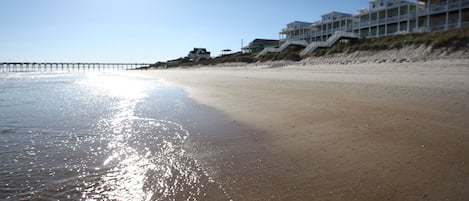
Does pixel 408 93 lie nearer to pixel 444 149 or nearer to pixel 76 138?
pixel 444 149

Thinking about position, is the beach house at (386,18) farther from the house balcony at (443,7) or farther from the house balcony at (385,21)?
the house balcony at (443,7)

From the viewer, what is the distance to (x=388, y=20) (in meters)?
40.2

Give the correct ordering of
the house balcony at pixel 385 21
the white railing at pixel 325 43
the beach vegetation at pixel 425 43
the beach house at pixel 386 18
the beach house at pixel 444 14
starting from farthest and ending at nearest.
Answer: the beach house at pixel 386 18 → the house balcony at pixel 385 21 → the white railing at pixel 325 43 → the beach house at pixel 444 14 → the beach vegetation at pixel 425 43

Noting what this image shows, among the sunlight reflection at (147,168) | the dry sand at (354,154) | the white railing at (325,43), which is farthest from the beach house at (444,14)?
the sunlight reflection at (147,168)

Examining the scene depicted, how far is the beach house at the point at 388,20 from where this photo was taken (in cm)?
3247

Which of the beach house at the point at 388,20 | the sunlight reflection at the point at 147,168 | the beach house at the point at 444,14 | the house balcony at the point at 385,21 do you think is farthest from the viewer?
the house balcony at the point at 385,21

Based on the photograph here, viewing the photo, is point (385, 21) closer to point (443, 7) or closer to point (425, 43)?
point (443, 7)

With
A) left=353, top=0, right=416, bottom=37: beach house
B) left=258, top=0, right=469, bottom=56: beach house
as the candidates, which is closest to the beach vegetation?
left=258, top=0, right=469, bottom=56: beach house

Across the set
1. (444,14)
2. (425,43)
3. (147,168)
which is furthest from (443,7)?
(147,168)

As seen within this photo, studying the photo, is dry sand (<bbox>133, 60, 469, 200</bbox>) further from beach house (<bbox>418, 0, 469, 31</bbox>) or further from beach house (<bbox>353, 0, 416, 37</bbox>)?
beach house (<bbox>353, 0, 416, 37</bbox>)

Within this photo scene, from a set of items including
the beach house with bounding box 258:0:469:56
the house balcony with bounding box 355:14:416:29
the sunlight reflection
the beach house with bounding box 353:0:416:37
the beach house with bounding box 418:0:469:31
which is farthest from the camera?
the beach house with bounding box 353:0:416:37

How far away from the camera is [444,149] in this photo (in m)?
3.55

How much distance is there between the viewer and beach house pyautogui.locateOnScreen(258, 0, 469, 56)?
32475 millimetres

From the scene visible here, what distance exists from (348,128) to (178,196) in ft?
10.9
